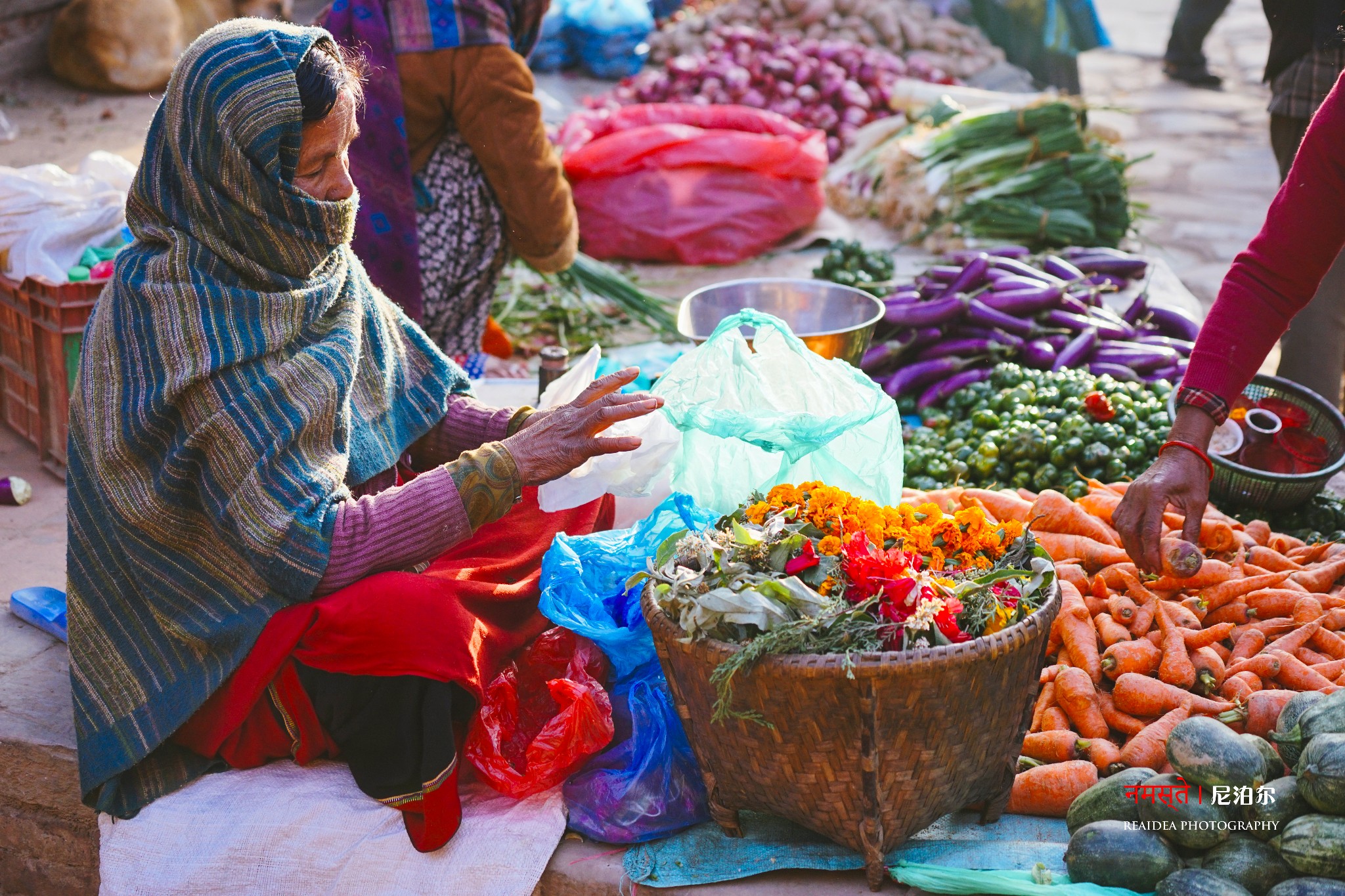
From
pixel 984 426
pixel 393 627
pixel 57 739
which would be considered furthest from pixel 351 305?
pixel 984 426

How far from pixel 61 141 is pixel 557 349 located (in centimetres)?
501

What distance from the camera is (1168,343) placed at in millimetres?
4289

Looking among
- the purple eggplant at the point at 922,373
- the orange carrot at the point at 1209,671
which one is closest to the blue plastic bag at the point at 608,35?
the purple eggplant at the point at 922,373

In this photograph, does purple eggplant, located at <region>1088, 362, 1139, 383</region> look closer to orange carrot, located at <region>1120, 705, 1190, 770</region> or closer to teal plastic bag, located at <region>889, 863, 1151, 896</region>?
orange carrot, located at <region>1120, 705, 1190, 770</region>

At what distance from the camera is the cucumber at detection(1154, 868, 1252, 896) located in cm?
174

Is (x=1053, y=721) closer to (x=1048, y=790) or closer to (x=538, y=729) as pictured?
(x=1048, y=790)

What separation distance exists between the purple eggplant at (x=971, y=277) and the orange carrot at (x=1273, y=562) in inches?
75.1

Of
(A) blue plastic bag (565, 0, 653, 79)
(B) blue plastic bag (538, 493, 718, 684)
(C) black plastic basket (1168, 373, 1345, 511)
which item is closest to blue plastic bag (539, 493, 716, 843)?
(B) blue plastic bag (538, 493, 718, 684)

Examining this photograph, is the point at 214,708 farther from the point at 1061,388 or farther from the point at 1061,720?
the point at 1061,388

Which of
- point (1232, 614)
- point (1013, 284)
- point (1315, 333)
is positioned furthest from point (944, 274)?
point (1232, 614)

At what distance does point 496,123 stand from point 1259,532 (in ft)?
9.01

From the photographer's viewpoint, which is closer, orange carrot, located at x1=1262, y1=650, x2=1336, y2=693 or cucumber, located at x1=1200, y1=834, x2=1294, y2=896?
cucumber, located at x1=1200, y1=834, x2=1294, y2=896

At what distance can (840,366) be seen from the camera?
108 inches

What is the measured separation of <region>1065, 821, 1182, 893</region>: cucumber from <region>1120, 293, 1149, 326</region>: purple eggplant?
3132 millimetres
